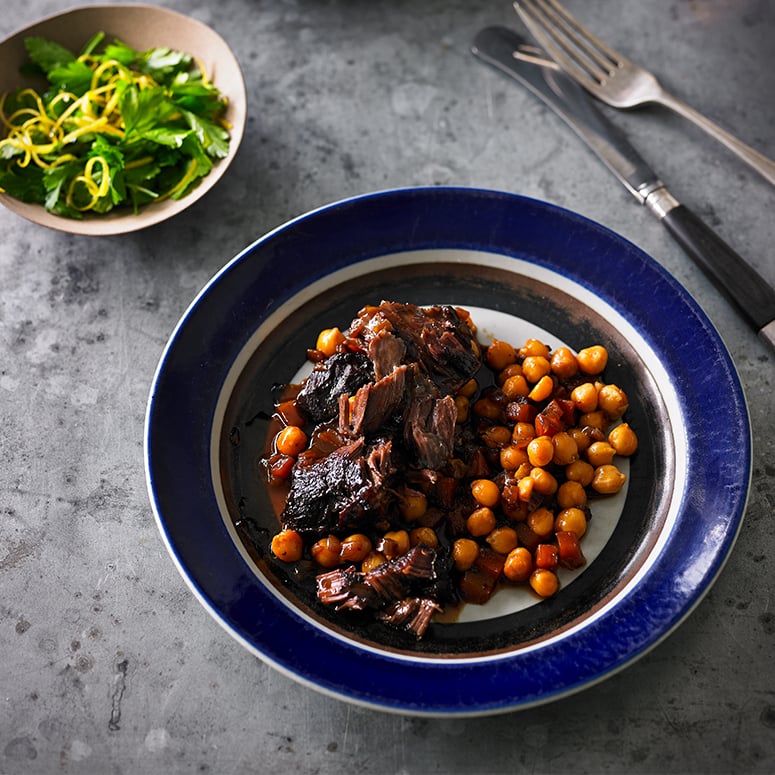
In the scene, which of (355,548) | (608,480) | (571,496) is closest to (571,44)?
(608,480)

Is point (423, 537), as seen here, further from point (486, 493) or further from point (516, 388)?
point (516, 388)

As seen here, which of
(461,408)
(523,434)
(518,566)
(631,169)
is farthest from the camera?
(631,169)

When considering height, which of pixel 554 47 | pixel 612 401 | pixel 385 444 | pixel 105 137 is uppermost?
pixel 554 47

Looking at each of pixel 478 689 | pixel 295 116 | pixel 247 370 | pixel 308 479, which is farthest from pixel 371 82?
pixel 478 689

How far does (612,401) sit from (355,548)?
5.03 ft

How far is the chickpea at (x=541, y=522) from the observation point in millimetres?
4059

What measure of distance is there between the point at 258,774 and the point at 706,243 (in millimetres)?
3786

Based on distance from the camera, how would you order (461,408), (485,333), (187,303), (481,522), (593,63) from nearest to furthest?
(481,522), (461,408), (485,333), (187,303), (593,63)

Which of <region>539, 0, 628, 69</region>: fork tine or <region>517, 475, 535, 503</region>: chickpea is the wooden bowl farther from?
<region>517, 475, 535, 503</region>: chickpea

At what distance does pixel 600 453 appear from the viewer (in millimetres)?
4211

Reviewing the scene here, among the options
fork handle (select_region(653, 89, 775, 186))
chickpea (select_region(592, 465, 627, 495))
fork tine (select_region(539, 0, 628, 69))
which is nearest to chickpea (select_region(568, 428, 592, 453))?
chickpea (select_region(592, 465, 627, 495))

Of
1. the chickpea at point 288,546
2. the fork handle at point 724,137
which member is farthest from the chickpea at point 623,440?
the fork handle at point 724,137

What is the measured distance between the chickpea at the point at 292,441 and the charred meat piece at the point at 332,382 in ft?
0.43

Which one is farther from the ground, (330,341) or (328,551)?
(330,341)
